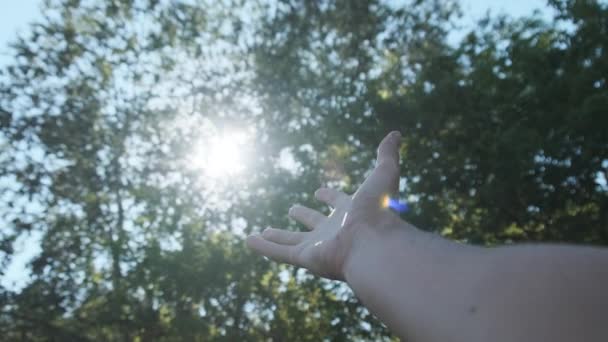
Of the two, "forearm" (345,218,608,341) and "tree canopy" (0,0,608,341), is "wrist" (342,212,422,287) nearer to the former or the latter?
"forearm" (345,218,608,341)

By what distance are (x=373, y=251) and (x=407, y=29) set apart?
54.1 feet

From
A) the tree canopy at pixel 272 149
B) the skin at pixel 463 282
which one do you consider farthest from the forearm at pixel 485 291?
the tree canopy at pixel 272 149

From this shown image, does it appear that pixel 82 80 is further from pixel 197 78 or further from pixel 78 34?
pixel 197 78

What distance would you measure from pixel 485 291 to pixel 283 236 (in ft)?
4.18

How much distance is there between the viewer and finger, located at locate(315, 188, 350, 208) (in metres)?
2.03

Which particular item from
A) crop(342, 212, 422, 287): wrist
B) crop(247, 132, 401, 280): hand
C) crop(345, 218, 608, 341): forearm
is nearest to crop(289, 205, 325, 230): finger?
crop(247, 132, 401, 280): hand

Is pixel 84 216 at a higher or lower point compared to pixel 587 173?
higher

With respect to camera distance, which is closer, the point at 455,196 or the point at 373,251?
the point at 373,251

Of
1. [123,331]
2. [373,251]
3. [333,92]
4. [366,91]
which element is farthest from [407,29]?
[373,251]

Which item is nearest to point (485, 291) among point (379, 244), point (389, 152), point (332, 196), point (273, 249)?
point (379, 244)

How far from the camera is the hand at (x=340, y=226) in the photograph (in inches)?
66.2

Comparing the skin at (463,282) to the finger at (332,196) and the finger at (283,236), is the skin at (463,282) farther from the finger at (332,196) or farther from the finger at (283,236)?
the finger at (283,236)

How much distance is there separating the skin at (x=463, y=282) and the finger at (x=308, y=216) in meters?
0.36

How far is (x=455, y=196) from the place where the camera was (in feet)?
42.1
